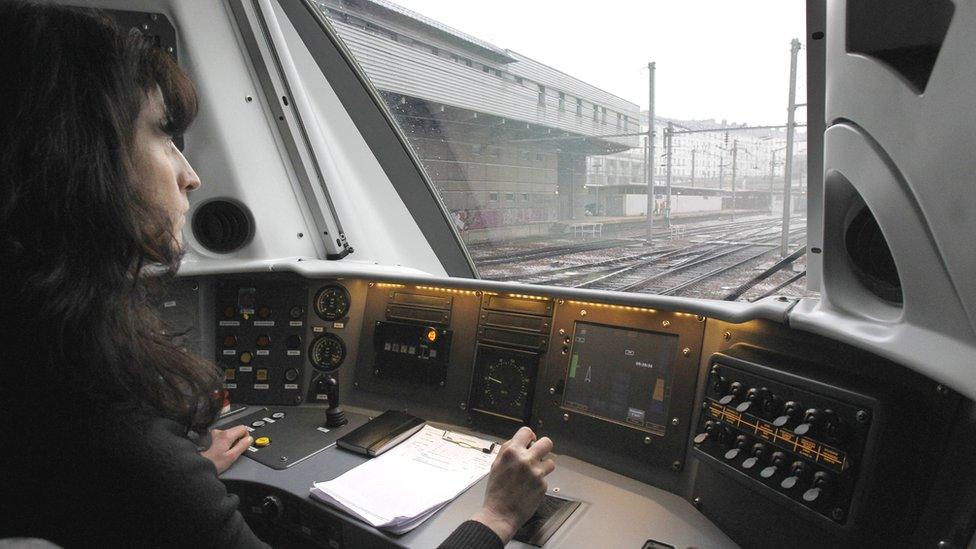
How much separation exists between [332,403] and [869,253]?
1.73 m

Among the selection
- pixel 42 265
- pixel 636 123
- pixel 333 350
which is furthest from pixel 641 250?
pixel 42 265

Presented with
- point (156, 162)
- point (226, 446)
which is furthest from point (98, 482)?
point (226, 446)

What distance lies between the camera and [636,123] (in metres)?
1.87

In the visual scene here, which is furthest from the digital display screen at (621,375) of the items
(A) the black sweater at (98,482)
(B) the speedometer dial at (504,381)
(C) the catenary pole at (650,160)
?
(A) the black sweater at (98,482)

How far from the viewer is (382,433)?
184 centimetres

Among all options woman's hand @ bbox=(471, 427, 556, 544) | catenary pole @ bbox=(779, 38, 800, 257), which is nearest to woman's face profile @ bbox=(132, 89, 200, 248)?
woman's hand @ bbox=(471, 427, 556, 544)

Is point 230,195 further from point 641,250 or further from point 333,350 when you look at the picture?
point 641,250

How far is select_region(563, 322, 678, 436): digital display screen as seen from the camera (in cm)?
152

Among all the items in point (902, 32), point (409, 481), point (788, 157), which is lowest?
point (409, 481)

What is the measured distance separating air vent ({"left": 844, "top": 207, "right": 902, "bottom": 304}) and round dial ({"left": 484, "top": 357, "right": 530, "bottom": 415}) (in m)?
1.04

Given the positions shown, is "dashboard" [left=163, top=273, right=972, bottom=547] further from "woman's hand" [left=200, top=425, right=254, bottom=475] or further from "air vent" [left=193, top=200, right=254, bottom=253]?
"air vent" [left=193, top=200, right=254, bottom=253]

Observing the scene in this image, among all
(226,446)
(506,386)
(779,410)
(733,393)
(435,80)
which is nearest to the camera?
(779,410)

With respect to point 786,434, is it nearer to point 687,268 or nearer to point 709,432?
point 709,432

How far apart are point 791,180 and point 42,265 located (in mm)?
1679
